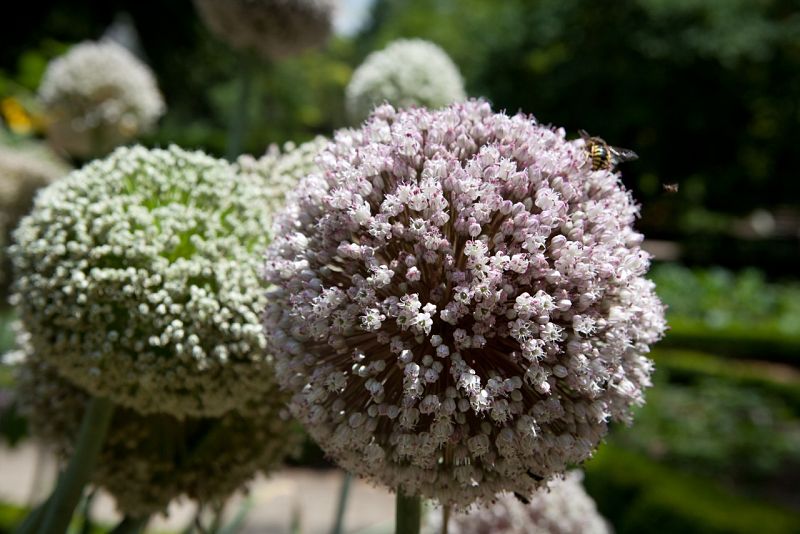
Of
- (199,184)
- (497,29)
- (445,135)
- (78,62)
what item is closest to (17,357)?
(199,184)

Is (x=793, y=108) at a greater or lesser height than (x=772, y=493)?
greater

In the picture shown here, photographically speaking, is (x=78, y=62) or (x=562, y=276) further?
(x=78, y=62)

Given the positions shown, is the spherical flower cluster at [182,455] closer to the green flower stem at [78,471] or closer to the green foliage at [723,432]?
the green flower stem at [78,471]

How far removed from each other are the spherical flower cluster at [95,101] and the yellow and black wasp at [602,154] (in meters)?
2.55

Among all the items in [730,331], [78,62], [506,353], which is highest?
[730,331]

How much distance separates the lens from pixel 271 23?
2857 millimetres

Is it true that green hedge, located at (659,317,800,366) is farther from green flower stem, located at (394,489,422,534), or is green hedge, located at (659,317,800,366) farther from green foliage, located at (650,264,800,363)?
green flower stem, located at (394,489,422,534)

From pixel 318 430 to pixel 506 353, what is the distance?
0.98 feet

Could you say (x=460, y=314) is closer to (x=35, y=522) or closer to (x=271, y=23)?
(x=35, y=522)

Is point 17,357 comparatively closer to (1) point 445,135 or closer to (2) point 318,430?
(2) point 318,430

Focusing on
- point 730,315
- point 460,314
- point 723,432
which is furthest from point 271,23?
point 730,315

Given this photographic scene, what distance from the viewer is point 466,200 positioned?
1.03m

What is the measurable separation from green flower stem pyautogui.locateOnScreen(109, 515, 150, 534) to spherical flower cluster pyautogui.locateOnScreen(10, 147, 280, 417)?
0.34 metres

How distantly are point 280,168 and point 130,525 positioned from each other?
0.77 m
